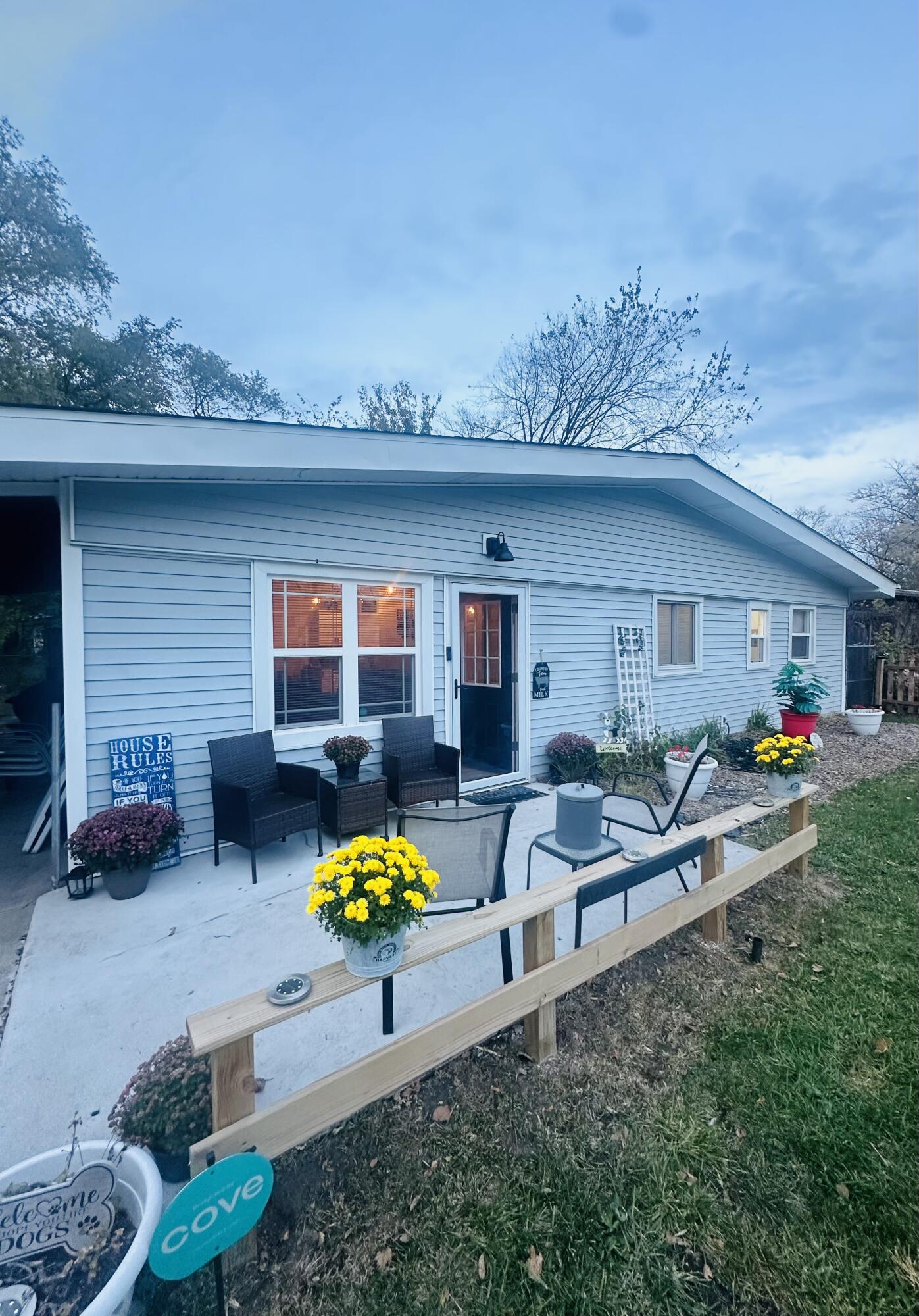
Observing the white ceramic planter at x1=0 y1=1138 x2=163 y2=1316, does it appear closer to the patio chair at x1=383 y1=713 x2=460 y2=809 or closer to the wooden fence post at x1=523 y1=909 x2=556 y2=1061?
the wooden fence post at x1=523 y1=909 x2=556 y2=1061

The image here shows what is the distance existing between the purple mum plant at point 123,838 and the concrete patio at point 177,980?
0.94 feet

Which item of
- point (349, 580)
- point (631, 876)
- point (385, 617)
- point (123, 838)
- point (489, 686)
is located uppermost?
point (349, 580)

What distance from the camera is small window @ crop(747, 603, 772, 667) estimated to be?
8.91 m

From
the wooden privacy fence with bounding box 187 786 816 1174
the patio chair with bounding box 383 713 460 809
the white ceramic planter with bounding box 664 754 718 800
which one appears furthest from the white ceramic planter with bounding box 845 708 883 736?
the wooden privacy fence with bounding box 187 786 816 1174

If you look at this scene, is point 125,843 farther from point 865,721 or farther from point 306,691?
point 865,721

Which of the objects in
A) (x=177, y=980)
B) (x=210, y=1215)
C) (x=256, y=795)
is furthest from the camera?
(x=256, y=795)

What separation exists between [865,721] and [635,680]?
4.98 meters

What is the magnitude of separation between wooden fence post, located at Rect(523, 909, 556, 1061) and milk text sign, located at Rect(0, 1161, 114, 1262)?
134 cm

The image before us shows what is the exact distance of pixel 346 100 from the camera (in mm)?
7277

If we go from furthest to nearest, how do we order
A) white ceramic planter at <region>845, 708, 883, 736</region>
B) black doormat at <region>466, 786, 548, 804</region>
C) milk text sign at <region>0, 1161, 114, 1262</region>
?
white ceramic planter at <region>845, 708, 883, 736</region> → black doormat at <region>466, 786, 548, 804</region> → milk text sign at <region>0, 1161, 114, 1262</region>

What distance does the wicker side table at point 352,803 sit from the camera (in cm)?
402

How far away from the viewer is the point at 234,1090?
1.43m

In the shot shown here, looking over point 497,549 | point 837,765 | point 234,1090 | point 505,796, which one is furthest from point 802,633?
point 234,1090

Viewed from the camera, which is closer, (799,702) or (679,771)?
(679,771)
